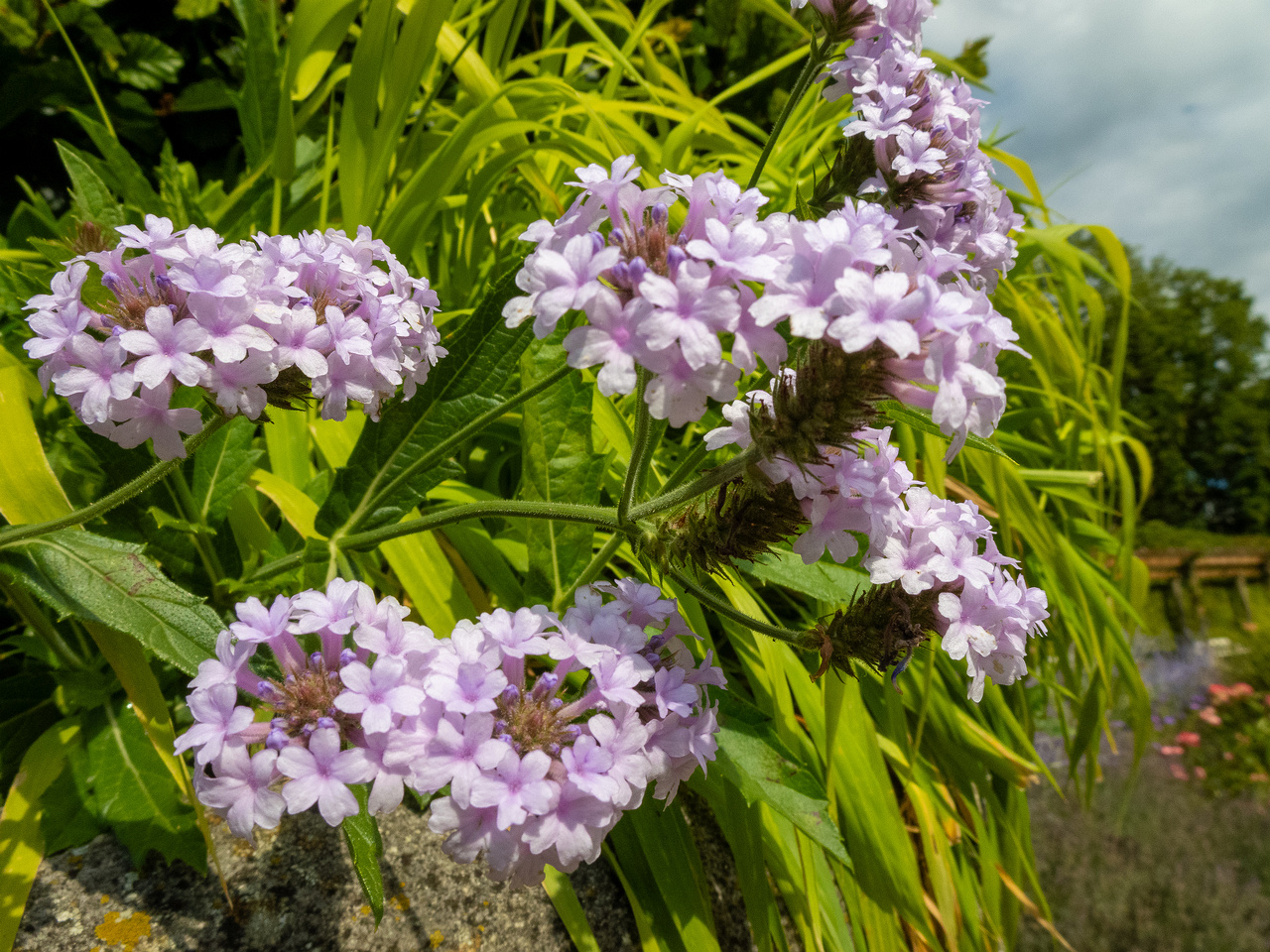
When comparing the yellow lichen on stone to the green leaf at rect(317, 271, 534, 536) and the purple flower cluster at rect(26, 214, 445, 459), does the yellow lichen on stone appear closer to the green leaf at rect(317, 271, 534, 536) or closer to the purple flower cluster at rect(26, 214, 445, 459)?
the green leaf at rect(317, 271, 534, 536)

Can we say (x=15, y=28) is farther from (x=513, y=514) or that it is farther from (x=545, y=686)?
(x=545, y=686)

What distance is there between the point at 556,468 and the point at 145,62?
8.00ft

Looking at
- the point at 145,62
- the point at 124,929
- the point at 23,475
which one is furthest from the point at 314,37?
the point at 124,929

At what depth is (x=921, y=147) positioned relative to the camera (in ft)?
3.30

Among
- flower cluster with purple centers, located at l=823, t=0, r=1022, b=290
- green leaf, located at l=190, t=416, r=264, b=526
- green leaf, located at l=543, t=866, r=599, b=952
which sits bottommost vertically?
green leaf, located at l=543, t=866, r=599, b=952

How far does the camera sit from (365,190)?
1.58 metres

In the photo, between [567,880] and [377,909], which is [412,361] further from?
[567,880]

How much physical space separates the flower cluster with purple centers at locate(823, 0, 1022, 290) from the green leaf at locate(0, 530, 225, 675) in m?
1.04

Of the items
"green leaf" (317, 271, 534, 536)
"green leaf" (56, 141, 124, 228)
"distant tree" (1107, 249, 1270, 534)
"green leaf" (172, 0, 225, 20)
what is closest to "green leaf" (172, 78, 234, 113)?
"green leaf" (172, 0, 225, 20)

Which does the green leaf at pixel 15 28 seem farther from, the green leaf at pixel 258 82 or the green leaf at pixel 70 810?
the green leaf at pixel 70 810

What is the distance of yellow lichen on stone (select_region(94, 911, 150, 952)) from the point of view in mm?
1017

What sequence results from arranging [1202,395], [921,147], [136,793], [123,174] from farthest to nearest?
[1202,395] < [123,174] < [136,793] < [921,147]

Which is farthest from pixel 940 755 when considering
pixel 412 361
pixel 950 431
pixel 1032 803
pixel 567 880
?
pixel 1032 803

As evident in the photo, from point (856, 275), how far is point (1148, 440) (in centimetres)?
2156
